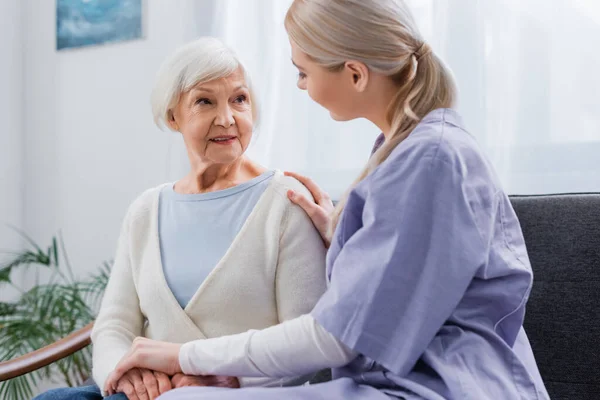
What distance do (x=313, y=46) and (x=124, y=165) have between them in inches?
82.7

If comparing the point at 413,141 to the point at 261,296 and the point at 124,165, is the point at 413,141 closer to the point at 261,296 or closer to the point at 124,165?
the point at 261,296

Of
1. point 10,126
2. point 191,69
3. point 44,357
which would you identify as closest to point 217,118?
point 191,69

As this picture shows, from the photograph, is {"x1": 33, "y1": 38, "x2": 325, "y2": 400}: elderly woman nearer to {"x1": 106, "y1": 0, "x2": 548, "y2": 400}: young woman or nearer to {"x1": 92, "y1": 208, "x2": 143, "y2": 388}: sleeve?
{"x1": 92, "y1": 208, "x2": 143, "y2": 388}: sleeve

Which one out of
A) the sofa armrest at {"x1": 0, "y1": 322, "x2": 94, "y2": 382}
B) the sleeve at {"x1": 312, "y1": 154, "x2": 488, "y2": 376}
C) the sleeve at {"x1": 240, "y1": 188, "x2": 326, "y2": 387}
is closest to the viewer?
the sleeve at {"x1": 312, "y1": 154, "x2": 488, "y2": 376}

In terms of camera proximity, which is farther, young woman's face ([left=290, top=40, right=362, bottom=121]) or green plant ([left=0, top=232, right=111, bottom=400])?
green plant ([left=0, top=232, right=111, bottom=400])

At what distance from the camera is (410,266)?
1.16m

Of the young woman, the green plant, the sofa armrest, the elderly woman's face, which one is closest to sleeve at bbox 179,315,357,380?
the young woman

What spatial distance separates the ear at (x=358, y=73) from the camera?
130cm

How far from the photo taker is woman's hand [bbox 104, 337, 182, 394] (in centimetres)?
139

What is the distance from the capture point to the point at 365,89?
4.39 ft

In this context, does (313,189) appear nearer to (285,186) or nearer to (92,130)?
(285,186)

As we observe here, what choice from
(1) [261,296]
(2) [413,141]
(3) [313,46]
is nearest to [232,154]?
(1) [261,296]

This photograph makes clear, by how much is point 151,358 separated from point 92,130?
7.12 ft

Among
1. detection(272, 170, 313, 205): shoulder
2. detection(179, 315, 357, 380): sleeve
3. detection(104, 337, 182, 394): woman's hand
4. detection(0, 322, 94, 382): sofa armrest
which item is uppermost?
detection(272, 170, 313, 205): shoulder
